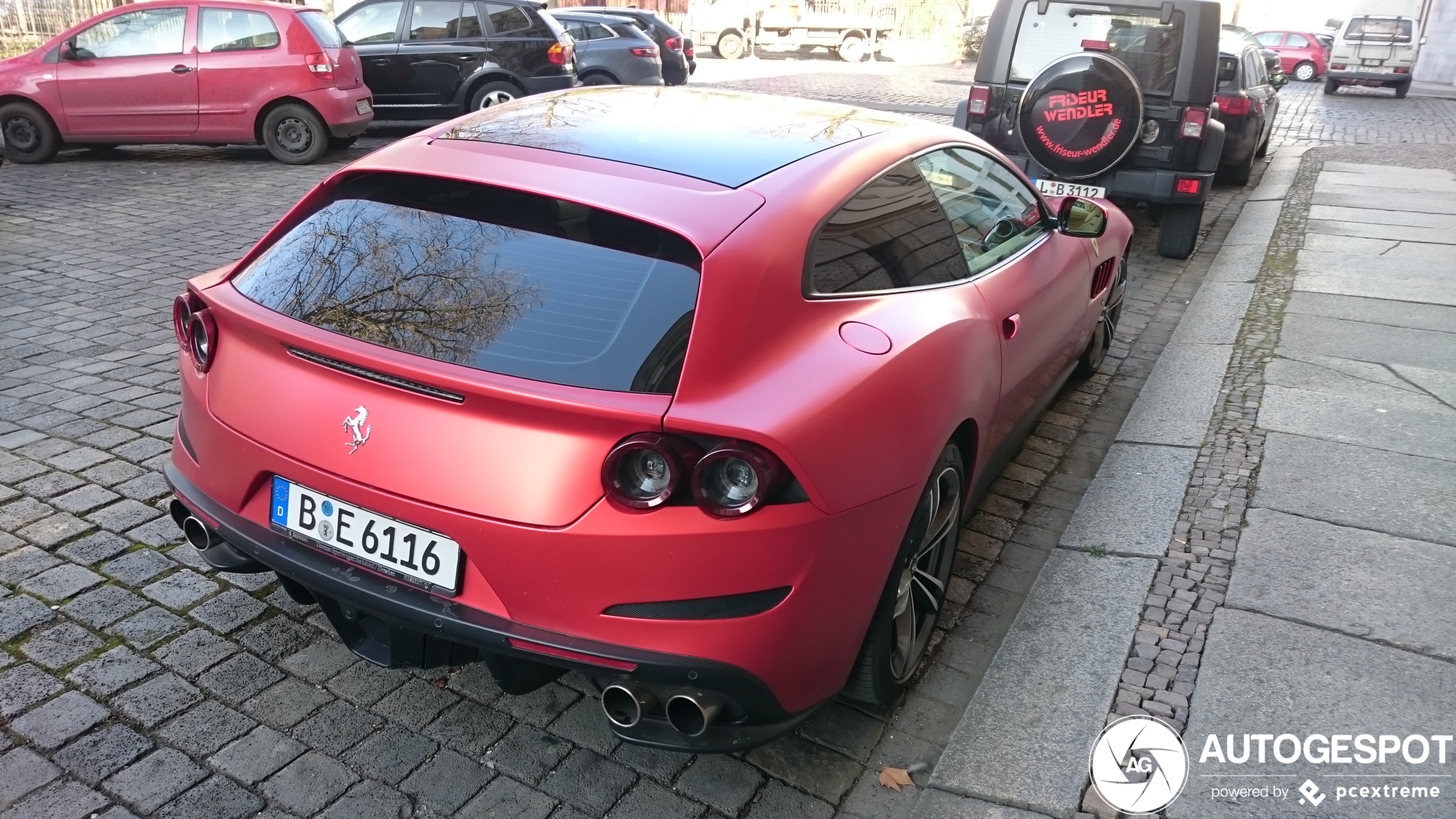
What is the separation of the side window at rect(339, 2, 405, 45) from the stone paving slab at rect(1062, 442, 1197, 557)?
36.0 ft

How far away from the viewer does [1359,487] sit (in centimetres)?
432

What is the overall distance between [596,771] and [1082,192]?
644 centimetres

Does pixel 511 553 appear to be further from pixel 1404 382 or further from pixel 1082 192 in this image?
pixel 1082 192

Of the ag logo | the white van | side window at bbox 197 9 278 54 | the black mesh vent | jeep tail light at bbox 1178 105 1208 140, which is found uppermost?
the white van

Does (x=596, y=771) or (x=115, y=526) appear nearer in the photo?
(x=596, y=771)

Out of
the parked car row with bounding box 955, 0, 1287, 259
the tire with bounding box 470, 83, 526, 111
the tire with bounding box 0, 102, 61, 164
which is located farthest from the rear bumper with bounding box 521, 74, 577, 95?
the parked car row with bounding box 955, 0, 1287, 259

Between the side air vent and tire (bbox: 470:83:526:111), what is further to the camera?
Result: tire (bbox: 470:83:526:111)

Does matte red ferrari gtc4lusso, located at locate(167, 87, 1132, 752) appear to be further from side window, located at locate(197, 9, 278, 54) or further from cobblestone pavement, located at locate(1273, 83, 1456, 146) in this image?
cobblestone pavement, located at locate(1273, 83, 1456, 146)

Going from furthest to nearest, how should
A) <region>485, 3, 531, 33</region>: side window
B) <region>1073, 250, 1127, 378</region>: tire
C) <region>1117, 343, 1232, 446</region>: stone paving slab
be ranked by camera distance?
<region>485, 3, 531, 33</region>: side window
<region>1073, 250, 1127, 378</region>: tire
<region>1117, 343, 1232, 446</region>: stone paving slab

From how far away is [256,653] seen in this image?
3203 mm

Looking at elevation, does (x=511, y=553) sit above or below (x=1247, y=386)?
above

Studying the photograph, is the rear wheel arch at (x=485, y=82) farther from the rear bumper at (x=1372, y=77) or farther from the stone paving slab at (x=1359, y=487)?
the rear bumper at (x=1372, y=77)

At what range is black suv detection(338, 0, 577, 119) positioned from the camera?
515 inches

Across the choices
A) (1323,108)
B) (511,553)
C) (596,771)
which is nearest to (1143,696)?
(596,771)
